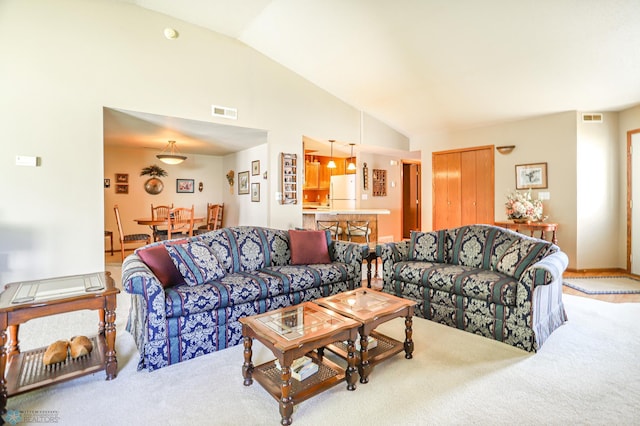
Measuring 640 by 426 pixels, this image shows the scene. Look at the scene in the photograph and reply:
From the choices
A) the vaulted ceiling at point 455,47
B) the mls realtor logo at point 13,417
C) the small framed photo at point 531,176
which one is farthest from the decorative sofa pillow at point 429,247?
the mls realtor logo at point 13,417

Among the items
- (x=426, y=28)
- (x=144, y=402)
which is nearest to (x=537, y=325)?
(x=144, y=402)

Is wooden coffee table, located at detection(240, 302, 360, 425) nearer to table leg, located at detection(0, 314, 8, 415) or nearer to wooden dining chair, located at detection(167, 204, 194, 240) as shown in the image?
table leg, located at detection(0, 314, 8, 415)

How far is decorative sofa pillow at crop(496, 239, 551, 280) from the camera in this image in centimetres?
286

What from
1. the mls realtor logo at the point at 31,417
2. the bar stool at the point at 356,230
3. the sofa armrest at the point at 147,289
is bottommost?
the mls realtor logo at the point at 31,417

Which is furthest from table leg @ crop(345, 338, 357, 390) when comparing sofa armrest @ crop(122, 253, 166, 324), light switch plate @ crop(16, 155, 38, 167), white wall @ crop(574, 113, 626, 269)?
white wall @ crop(574, 113, 626, 269)

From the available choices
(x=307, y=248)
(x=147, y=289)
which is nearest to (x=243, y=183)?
(x=307, y=248)

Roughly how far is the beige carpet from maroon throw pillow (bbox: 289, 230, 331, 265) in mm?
1156

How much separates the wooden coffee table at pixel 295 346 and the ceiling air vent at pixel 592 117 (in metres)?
5.30

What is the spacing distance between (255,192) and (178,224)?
1.64 meters

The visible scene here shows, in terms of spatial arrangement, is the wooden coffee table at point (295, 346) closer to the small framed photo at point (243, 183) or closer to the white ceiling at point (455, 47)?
the white ceiling at point (455, 47)

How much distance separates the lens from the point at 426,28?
389 centimetres

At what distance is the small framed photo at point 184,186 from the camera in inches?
311

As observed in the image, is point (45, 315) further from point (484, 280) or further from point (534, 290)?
point (534, 290)

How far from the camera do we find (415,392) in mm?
2016
